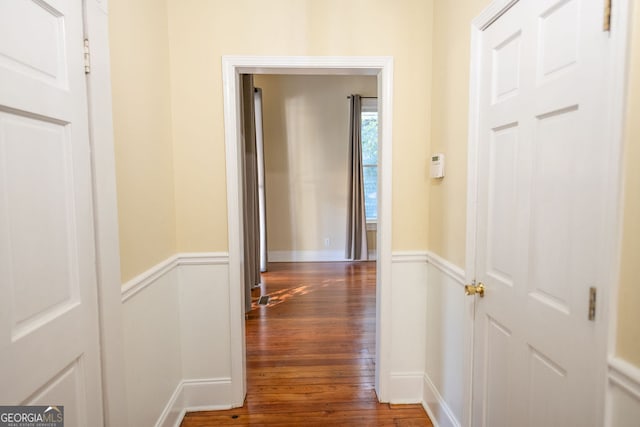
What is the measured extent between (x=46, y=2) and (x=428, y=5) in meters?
1.87

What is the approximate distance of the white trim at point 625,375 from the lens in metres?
0.77

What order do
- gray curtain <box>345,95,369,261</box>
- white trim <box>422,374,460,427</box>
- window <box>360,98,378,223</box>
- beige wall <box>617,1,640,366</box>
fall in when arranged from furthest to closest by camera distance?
window <box>360,98,378,223</box> → gray curtain <box>345,95,369,261</box> → white trim <box>422,374,460,427</box> → beige wall <box>617,1,640,366</box>

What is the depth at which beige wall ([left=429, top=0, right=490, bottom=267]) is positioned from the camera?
5.24ft

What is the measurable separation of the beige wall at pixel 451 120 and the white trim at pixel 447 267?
0.03 metres

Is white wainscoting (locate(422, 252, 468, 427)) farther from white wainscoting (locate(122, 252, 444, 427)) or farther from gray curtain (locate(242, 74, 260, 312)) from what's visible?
gray curtain (locate(242, 74, 260, 312))

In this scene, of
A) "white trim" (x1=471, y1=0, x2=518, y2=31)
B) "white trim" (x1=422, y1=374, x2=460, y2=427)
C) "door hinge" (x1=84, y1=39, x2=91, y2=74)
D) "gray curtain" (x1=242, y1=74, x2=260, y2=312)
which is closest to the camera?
"door hinge" (x1=84, y1=39, x2=91, y2=74)

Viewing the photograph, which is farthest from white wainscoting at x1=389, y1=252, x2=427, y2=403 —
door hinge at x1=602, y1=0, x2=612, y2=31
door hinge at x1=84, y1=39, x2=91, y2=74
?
door hinge at x1=84, y1=39, x2=91, y2=74

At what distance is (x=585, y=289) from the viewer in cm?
92

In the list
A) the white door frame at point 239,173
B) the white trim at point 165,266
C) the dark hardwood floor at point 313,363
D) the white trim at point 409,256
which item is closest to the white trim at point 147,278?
the white trim at point 165,266

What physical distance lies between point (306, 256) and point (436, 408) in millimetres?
3927

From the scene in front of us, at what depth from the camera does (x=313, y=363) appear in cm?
255

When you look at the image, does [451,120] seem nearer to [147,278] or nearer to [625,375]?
[625,375]

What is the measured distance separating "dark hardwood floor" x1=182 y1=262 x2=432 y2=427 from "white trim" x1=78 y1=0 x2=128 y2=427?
934 millimetres

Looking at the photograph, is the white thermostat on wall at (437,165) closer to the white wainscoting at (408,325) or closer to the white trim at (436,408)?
the white wainscoting at (408,325)
